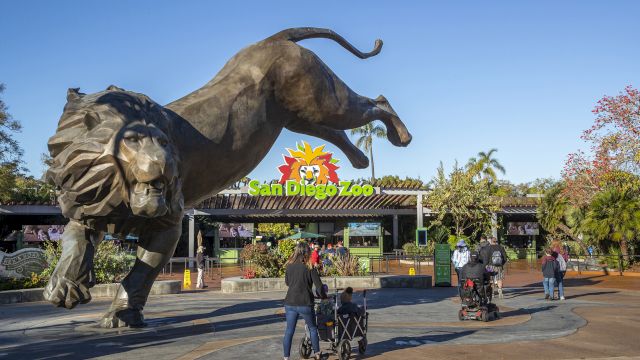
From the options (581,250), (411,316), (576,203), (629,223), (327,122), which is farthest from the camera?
(581,250)

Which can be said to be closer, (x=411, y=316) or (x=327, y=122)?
(x=327, y=122)

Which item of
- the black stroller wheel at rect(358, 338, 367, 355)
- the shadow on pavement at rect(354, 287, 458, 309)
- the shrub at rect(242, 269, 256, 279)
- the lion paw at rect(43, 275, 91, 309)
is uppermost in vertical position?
the lion paw at rect(43, 275, 91, 309)

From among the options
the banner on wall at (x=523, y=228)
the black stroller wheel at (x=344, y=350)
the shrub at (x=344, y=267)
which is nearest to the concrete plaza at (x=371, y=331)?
the black stroller wheel at (x=344, y=350)

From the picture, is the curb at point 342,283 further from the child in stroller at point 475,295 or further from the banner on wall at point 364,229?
the banner on wall at point 364,229

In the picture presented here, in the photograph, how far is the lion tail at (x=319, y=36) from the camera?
9.66 metres

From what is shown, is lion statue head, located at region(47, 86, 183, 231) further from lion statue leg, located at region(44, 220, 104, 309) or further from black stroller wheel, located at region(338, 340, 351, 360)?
black stroller wheel, located at region(338, 340, 351, 360)

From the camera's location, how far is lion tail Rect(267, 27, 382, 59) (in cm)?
966

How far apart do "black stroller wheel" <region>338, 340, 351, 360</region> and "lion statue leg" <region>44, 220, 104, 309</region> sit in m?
2.95

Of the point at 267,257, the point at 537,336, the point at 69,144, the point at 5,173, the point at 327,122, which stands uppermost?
the point at 5,173

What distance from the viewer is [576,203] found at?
1070 inches

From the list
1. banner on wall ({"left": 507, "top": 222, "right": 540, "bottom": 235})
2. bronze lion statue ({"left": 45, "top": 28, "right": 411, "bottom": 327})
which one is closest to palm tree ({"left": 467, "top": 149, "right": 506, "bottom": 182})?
banner on wall ({"left": 507, "top": 222, "right": 540, "bottom": 235})

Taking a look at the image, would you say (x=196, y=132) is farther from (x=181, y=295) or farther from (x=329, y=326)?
(x=181, y=295)

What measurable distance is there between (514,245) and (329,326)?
35553mm

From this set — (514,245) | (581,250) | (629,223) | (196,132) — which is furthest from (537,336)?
(514,245)
